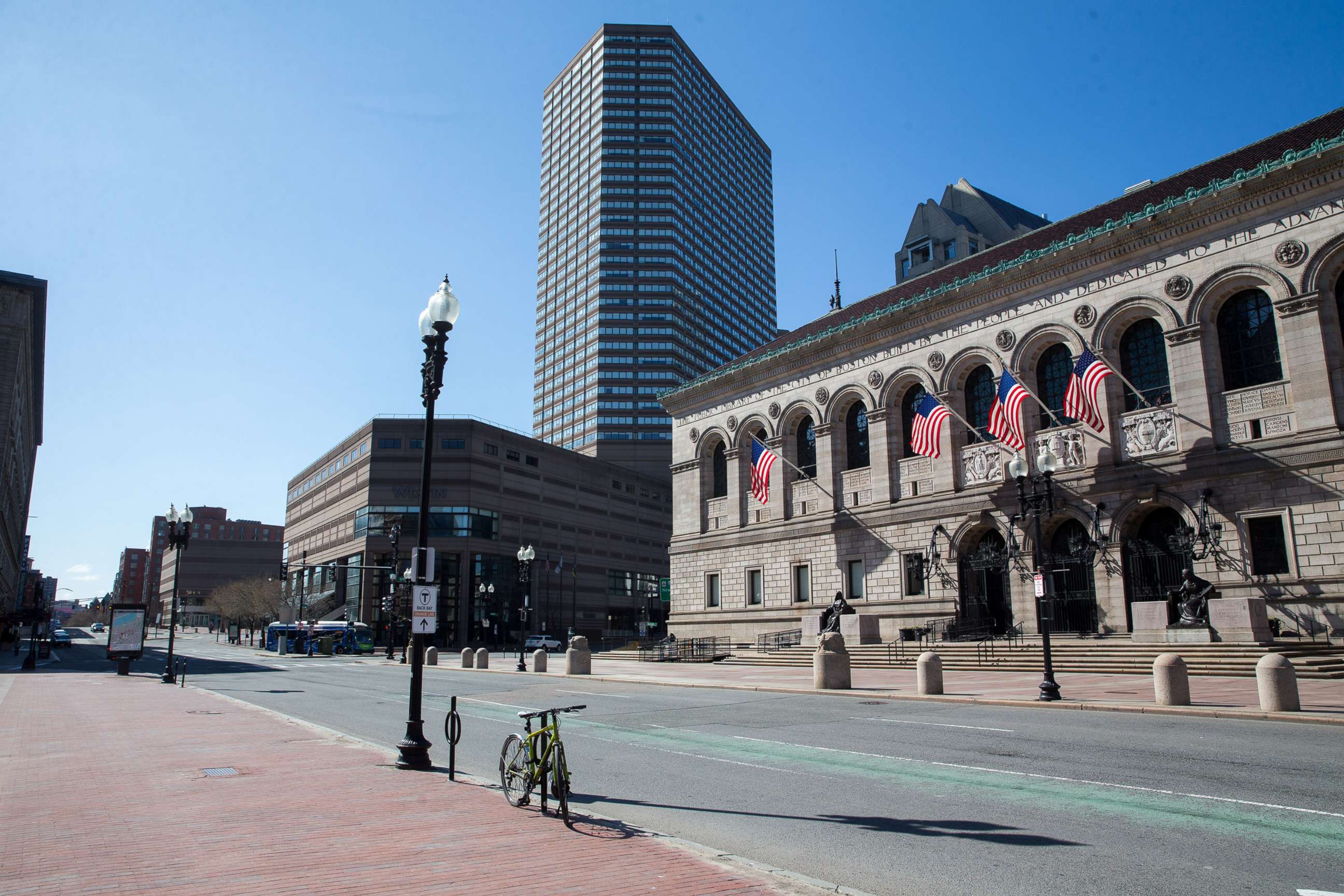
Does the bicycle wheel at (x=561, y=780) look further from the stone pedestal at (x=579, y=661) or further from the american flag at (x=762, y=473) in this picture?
the american flag at (x=762, y=473)

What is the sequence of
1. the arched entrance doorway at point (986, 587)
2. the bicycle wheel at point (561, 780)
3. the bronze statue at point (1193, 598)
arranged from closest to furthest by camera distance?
the bicycle wheel at point (561, 780)
the bronze statue at point (1193, 598)
the arched entrance doorway at point (986, 587)

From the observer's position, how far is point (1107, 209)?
36906mm

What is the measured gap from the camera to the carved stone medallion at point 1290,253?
27422 millimetres

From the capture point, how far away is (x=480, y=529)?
8225 cm

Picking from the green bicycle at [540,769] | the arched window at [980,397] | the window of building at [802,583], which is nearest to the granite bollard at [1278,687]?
the green bicycle at [540,769]

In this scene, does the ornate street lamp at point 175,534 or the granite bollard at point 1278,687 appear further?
the ornate street lamp at point 175,534

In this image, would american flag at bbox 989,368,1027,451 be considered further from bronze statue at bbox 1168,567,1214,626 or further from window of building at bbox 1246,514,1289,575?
window of building at bbox 1246,514,1289,575

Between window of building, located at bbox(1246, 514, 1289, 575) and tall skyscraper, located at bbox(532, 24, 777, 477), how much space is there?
10124 centimetres

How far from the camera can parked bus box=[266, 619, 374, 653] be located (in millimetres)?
66438

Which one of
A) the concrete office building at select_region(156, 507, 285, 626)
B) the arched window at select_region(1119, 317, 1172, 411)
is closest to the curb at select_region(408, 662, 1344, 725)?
the arched window at select_region(1119, 317, 1172, 411)

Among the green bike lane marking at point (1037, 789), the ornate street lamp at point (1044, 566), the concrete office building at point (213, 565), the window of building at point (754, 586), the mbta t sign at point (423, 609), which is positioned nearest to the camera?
the green bike lane marking at point (1037, 789)

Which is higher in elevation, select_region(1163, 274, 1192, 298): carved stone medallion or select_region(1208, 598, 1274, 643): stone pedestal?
select_region(1163, 274, 1192, 298): carved stone medallion

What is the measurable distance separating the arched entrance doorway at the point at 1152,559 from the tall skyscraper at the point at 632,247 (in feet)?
321

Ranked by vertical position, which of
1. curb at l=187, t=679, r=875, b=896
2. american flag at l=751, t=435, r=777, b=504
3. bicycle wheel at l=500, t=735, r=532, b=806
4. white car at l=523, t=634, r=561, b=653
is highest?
american flag at l=751, t=435, r=777, b=504
